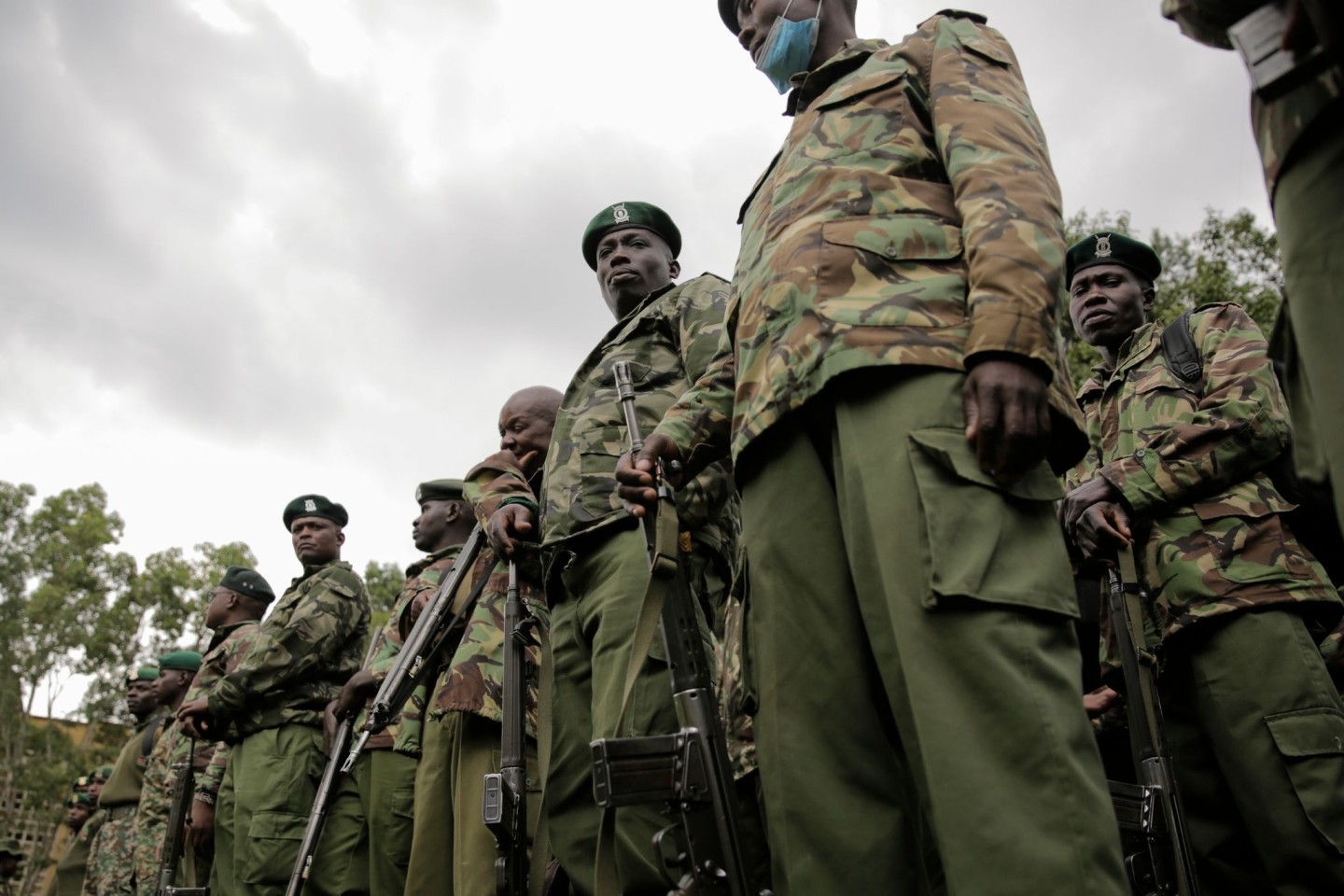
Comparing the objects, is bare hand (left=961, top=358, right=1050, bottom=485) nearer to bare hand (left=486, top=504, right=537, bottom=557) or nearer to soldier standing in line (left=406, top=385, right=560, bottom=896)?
bare hand (left=486, top=504, right=537, bottom=557)

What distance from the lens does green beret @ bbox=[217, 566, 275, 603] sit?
938 cm

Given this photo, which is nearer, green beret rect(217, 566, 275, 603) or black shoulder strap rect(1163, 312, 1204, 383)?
black shoulder strap rect(1163, 312, 1204, 383)

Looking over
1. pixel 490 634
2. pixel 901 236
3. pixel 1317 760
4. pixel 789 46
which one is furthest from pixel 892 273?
pixel 490 634

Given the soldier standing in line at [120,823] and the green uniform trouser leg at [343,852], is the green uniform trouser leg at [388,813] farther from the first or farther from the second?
the soldier standing in line at [120,823]

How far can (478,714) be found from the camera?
191 inches

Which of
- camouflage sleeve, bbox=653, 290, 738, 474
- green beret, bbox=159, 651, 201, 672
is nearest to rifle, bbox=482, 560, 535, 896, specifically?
camouflage sleeve, bbox=653, 290, 738, 474

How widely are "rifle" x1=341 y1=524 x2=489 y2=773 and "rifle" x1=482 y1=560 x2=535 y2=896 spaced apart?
3.43 ft

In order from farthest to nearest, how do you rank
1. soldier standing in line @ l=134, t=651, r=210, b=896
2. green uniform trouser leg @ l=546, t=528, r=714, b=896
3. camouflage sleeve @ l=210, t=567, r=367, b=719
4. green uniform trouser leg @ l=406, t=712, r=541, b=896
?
soldier standing in line @ l=134, t=651, r=210, b=896, camouflage sleeve @ l=210, t=567, r=367, b=719, green uniform trouser leg @ l=406, t=712, r=541, b=896, green uniform trouser leg @ l=546, t=528, r=714, b=896

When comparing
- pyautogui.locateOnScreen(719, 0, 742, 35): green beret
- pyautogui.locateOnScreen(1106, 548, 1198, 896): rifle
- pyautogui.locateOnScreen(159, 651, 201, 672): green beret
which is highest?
pyautogui.locateOnScreen(719, 0, 742, 35): green beret

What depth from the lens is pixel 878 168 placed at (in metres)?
2.51

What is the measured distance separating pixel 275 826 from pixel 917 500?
20.3 feet

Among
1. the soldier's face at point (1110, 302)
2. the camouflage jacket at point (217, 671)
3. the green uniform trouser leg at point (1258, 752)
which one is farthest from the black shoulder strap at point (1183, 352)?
the camouflage jacket at point (217, 671)

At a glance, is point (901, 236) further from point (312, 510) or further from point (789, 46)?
point (312, 510)

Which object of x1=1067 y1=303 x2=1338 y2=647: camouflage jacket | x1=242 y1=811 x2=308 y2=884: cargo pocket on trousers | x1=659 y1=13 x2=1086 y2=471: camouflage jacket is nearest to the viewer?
x1=659 y1=13 x2=1086 y2=471: camouflage jacket
